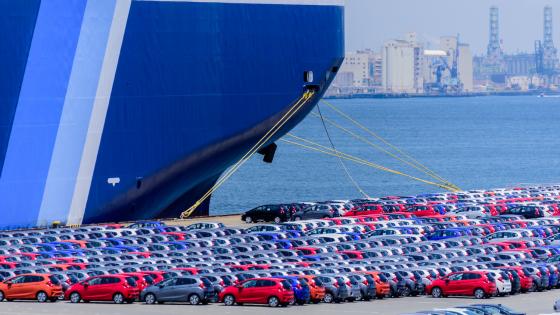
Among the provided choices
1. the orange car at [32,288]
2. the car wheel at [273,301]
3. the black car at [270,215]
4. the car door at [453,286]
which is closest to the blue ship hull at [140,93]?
the black car at [270,215]

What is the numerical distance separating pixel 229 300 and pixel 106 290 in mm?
3364

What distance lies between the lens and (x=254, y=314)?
41438mm

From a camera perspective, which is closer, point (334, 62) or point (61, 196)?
point (61, 196)

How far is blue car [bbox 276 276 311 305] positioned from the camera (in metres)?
43.2

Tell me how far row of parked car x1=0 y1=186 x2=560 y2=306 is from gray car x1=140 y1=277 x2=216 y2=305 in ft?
0.09

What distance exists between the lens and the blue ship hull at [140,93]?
2377 inches

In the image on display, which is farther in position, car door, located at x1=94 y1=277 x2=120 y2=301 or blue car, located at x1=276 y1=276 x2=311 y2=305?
car door, located at x1=94 y1=277 x2=120 y2=301

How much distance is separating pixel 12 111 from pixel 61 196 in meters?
3.86

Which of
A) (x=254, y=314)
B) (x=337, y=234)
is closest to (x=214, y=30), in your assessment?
(x=337, y=234)

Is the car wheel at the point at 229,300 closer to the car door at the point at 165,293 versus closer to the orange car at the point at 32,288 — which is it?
the car door at the point at 165,293

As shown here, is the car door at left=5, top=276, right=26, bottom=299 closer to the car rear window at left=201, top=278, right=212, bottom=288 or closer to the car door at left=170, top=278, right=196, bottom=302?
the car door at left=170, top=278, right=196, bottom=302

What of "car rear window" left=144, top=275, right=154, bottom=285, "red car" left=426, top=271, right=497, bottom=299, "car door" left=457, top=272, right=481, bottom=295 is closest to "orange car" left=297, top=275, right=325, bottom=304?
"red car" left=426, top=271, right=497, bottom=299

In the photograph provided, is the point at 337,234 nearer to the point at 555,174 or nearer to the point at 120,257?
the point at 120,257

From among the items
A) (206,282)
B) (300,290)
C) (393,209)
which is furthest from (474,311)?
(393,209)
